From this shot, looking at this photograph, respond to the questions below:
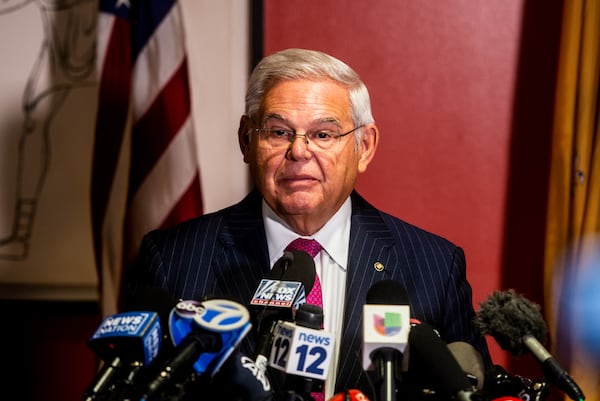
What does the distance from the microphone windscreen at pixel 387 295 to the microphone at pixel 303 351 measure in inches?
4.4

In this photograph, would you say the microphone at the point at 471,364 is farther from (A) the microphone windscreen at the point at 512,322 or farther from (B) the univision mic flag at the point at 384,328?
(B) the univision mic flag at the point at 384,328

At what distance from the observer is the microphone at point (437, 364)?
138 centimetres

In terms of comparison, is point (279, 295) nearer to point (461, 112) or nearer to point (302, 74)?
point (302, 74)

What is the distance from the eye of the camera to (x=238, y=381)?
1422mm

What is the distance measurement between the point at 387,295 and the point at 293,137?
72cm

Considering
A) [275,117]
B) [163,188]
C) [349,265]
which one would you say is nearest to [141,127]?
[163,188]

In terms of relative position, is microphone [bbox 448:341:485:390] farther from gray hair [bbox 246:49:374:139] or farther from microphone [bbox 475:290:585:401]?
gray hair [bbox 246:49:374:139]

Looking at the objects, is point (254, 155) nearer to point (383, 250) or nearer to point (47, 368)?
point (383, 250)

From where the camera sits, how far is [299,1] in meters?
3.35

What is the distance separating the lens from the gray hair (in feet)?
7.17

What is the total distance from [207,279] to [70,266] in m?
1.33

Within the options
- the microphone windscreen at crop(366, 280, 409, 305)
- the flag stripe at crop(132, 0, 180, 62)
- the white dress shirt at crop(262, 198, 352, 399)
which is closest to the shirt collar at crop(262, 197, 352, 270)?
the white dress shirt at crop(262, 198, 352, 399)

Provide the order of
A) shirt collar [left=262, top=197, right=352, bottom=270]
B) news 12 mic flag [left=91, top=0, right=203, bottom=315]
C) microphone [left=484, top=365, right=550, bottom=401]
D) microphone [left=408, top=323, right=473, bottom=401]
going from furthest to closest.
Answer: news 12 mic flag [left=91, top=0, right=203, bottom=315], shirt collar [left=262, top=197, right=352, bottom=270], microphone [left=484, top=365, right=550, bottom=401], microphone [left=408, top=323, right=473, bottom=401]

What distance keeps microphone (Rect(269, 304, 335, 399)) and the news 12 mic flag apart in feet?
5.35
